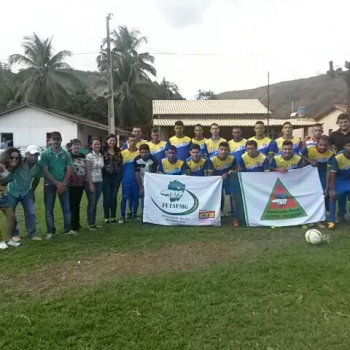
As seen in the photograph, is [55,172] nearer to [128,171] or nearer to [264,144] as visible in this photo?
[128,171]

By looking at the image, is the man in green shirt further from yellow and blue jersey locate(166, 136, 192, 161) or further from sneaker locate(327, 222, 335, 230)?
sneaker locate(327, 222, 335, 230)

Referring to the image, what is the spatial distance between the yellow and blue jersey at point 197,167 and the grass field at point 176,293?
1596mm

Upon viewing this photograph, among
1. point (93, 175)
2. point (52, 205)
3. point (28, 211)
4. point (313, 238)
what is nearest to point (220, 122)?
point (93, 175)

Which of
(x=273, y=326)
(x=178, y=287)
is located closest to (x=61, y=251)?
(x=178, y=287)

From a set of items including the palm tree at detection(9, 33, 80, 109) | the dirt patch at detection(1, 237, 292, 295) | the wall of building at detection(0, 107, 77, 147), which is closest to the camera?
the dirt patch at detection(1, 237, 292, 295)

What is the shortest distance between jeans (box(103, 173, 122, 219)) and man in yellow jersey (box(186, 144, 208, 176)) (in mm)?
1327

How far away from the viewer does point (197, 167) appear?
7.63 metres

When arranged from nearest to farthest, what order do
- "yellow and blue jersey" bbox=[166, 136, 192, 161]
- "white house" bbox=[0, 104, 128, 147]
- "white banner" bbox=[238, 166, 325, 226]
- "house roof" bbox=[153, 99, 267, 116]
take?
"white banner" bbox=[238, 166, 325, 226] < "yellow and blue jersey" bbox=[166, 136, 192, 161] < "white house" bbox=[0, 104, 128, 147] < "house roof" bbox=[153, 99, 267, 116]

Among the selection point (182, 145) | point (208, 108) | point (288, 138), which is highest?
point (208, 108)

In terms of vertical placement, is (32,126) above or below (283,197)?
above

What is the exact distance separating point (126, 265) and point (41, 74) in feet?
117

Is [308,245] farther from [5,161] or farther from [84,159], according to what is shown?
[5,161]

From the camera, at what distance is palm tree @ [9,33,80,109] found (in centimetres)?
3700

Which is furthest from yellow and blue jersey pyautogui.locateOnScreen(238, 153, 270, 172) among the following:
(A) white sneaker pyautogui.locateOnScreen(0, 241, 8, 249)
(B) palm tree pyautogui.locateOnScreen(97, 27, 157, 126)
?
(B) palm tree pyautogui.locateOnScreen(97, 27, 157, 126)
